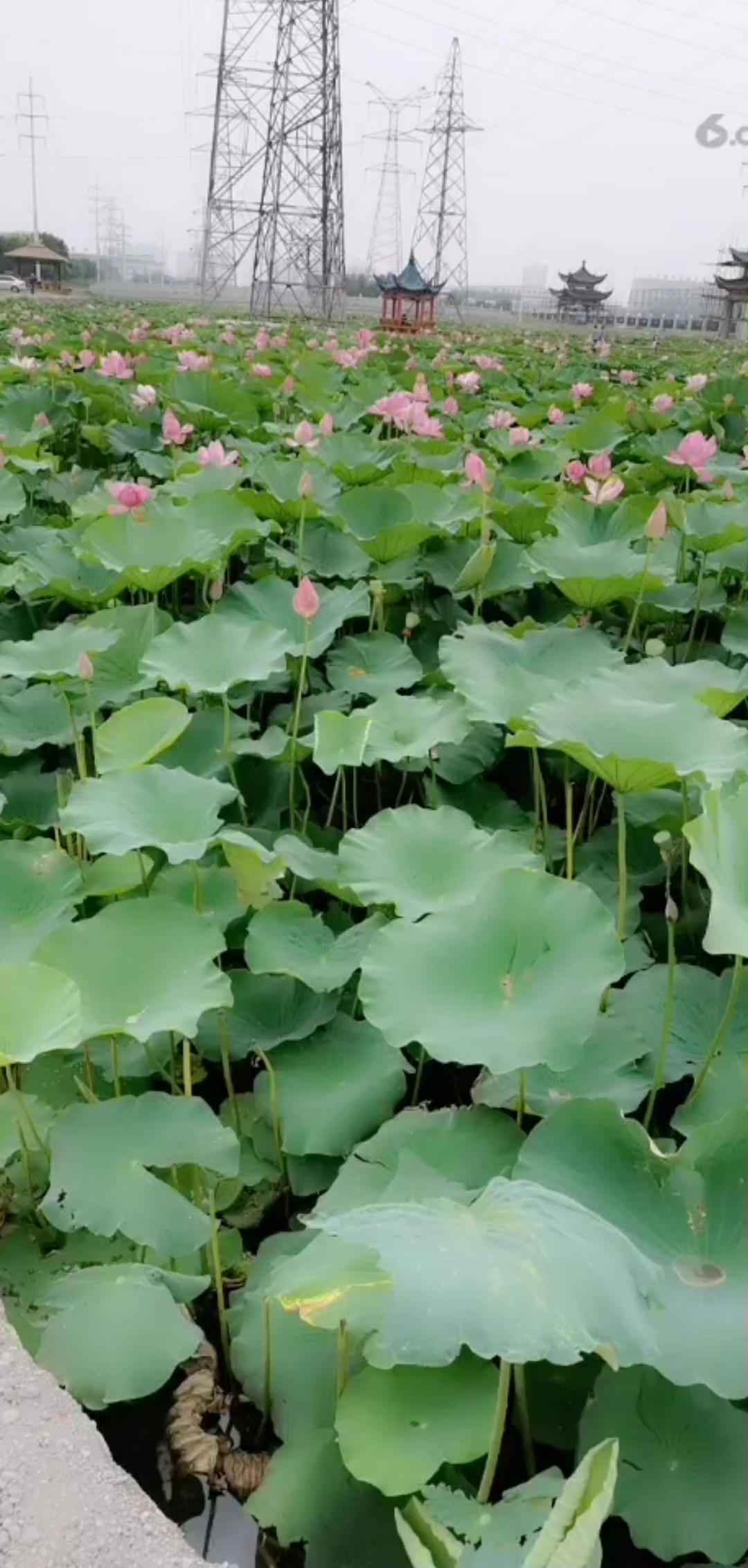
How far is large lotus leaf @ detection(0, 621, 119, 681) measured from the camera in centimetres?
177

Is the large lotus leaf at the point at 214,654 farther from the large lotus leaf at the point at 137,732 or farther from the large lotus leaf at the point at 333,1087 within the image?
the large lotus leaf at the point at 333,1087

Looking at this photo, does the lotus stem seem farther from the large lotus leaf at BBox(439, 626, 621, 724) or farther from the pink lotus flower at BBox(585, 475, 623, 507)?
the pink lotus flower at BBox(585, 475, 623, 507)

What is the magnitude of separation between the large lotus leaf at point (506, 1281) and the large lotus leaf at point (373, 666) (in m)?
1.27

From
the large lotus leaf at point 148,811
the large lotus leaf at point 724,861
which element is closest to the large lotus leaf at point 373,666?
the large lotus leaf at point 148,811

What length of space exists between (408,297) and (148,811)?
1813cm

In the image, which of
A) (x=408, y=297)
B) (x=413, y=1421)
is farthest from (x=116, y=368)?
(x=408, y=297)

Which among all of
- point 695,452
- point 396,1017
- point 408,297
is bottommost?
point 396,1017

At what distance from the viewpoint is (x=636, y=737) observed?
4.07 ft

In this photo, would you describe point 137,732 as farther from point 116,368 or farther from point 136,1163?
point 116,368

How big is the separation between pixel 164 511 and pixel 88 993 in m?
Answer: 1.27

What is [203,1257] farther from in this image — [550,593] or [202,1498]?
[550,593]

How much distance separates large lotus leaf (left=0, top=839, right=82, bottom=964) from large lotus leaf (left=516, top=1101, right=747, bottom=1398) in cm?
74

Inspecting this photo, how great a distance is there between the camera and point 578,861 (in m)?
1.69

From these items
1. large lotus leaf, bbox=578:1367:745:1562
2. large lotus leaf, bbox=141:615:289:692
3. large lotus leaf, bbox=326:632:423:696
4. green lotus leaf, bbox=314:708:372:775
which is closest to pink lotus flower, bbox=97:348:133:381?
large lotus leaf, bbox=326:632:423:696
